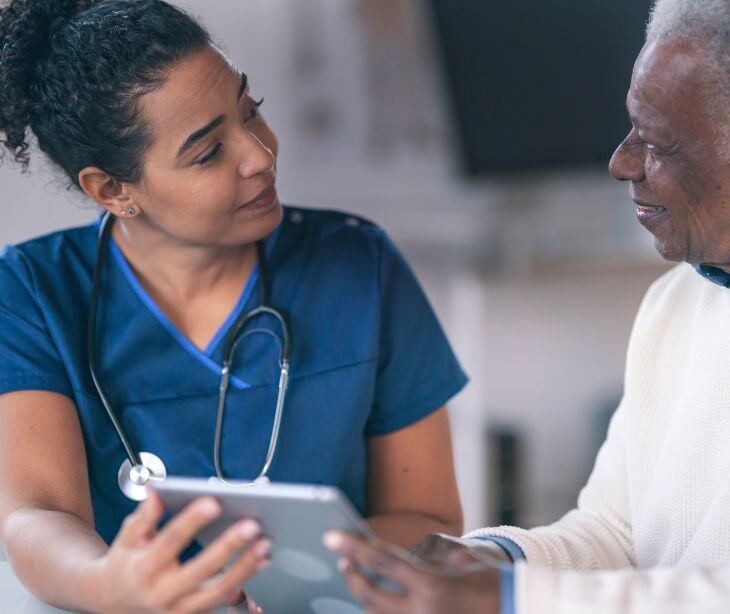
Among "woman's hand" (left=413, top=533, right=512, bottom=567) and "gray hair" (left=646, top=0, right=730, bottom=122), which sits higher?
"gray hair" (left=646, top=0, right=730, bottom=122)

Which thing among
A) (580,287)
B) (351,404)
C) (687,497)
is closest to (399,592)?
(687,497)

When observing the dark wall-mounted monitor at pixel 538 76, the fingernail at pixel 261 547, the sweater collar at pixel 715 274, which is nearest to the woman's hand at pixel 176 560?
the fingernail at pixel 261 547

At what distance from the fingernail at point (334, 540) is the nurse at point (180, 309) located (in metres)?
0.39

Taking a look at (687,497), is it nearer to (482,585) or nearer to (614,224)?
(482,585)

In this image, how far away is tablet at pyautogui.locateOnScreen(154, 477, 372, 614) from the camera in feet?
2.49

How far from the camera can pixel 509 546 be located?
106 cm

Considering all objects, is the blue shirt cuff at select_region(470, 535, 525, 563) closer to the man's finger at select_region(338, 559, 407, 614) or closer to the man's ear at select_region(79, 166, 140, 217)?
the man's finger at select_region(338, 559, 407, 614)

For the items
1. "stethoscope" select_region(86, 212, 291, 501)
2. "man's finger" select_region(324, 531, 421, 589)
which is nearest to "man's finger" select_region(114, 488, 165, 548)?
"man's finger" select_region(324, 531, 421, 589)

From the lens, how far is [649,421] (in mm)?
1153

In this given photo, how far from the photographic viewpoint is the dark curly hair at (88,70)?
1.19 metres

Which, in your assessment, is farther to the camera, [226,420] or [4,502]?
[226,420]

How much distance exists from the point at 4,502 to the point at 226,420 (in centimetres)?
28

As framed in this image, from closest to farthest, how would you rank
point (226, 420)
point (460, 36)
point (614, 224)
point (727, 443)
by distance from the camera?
point (727, 443) → point (226, 420) → point (460, 36) → point (614, 224)

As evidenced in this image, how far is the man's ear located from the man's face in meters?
0.58
